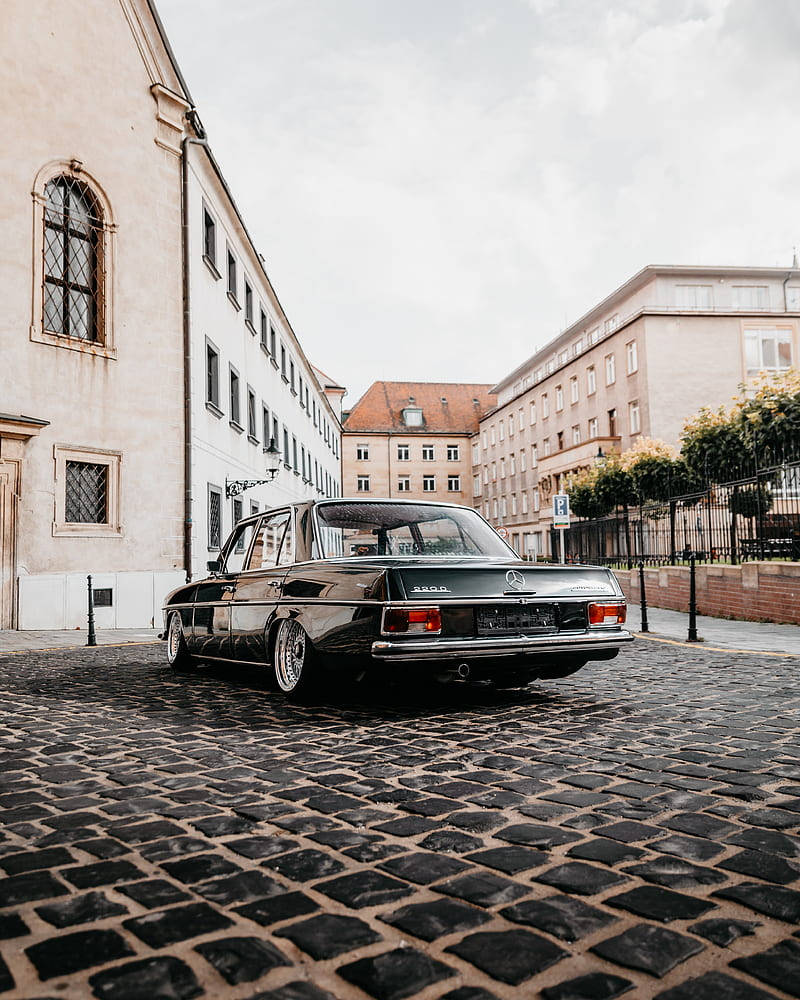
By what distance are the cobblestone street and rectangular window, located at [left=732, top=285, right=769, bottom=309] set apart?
46.5m

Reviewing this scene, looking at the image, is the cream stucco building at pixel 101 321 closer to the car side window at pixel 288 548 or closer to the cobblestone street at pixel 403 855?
the car side window at pixel 288 548

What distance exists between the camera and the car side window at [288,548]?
23.8 ft

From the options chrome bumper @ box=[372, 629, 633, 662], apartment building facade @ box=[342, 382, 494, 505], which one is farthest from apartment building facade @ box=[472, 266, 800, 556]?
chrome bumper @ box=[372, 629, 633, 662]

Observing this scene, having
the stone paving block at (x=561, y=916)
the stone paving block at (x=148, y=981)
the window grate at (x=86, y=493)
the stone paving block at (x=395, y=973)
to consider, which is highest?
the window grate at (x=86, y=493)

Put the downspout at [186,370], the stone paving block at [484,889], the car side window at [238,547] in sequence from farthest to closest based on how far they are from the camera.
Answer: the downspout at [186,370]
the car side window at [238,547]
the stone paving block at [484,889]

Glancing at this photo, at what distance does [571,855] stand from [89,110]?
18776 millimetres

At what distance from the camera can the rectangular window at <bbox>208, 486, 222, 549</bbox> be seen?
67.1 ft

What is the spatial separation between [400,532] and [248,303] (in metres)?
21.2

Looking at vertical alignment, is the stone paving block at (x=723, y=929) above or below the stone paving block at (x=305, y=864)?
below

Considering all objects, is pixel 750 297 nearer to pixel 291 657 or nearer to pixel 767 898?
pixel 291 657

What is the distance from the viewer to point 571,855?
316 centimetres

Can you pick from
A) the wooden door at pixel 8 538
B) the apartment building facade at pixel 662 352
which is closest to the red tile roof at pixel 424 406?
the apartment building facade at pixel 662 352

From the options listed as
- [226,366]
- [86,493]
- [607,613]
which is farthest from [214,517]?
[607,613]

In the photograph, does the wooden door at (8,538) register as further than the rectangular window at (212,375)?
No
